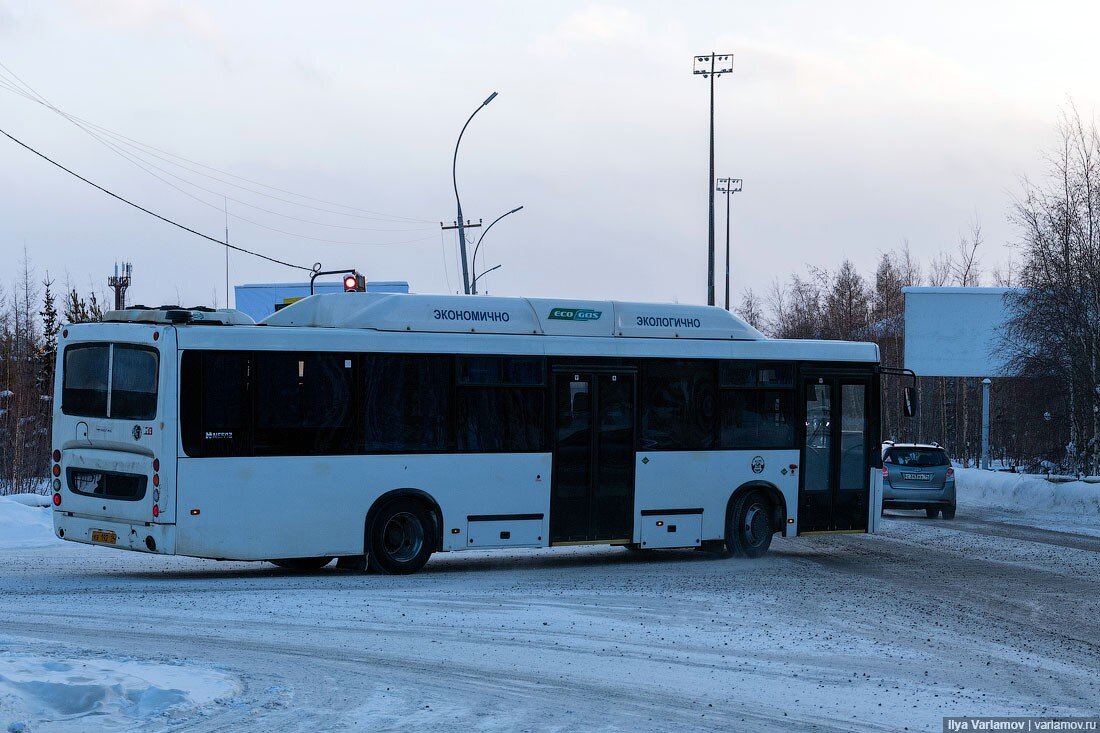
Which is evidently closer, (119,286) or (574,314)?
(574,314)

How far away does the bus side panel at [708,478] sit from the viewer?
1730 cm

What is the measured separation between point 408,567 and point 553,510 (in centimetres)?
206

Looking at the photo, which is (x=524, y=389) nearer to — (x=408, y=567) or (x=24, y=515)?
(x=408, y=567)

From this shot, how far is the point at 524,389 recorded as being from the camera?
1658cm

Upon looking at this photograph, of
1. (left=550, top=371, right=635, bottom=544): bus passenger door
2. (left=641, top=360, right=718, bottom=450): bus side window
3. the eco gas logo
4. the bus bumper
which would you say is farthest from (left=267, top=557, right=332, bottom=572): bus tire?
(left=641, top=360, right=718, bottom=450): bus side window

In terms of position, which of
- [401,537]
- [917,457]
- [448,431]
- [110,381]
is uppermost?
[110,381]

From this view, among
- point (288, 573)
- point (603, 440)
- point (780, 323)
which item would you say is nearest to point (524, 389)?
point (603, 440)

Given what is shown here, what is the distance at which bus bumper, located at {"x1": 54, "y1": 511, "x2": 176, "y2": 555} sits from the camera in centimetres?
1415

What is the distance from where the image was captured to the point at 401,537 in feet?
51.8

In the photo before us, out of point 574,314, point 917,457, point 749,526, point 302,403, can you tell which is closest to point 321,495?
point 302,403

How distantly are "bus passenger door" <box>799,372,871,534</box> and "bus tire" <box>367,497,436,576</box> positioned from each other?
5.85 meters

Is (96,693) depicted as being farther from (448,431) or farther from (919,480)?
(919,480)

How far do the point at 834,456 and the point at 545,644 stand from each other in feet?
29.9

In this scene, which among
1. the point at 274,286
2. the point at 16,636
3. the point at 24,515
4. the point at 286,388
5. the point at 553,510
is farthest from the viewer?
the point at 274,286
